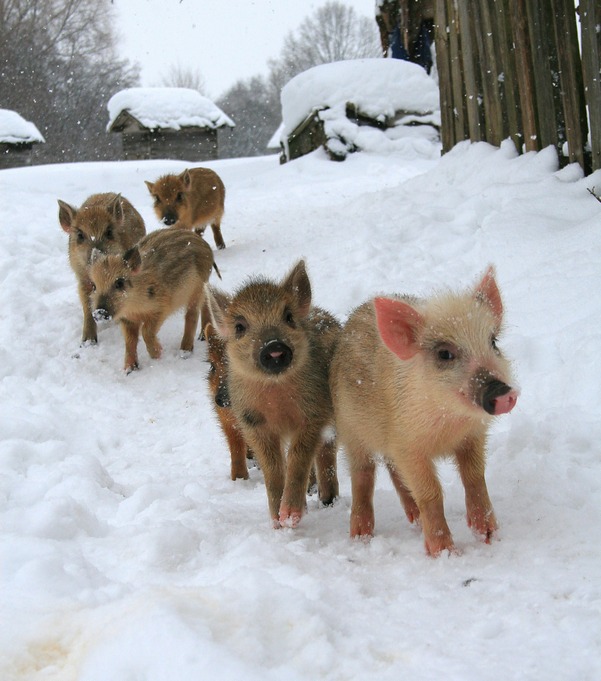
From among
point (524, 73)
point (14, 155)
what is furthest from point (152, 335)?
point (14, 155)

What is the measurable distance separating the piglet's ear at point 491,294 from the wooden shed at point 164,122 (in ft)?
90.1

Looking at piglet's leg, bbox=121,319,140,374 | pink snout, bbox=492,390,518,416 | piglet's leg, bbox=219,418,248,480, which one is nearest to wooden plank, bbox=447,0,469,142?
piglet's leg, bbox=121,319,140,374

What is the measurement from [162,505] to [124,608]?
1.53 metres

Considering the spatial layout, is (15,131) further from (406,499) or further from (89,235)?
(406,499)

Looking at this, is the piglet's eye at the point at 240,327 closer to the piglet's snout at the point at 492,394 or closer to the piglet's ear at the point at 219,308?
the piglet's ear at the point at 219,308

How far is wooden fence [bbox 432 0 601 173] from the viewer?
7.05 m

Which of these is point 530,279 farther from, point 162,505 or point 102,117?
point 102,117

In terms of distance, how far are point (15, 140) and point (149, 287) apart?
26074mm

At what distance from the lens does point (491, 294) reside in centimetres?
357

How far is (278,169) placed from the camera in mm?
17125

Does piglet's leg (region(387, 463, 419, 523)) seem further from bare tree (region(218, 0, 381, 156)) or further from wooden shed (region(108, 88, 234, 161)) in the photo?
bare tree (region(218, 0, 381, 156))

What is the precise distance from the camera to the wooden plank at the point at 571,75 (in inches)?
284

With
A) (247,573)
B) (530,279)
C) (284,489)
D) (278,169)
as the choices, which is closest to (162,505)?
(284,489)

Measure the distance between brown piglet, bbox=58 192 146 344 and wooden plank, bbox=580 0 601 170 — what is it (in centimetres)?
524
